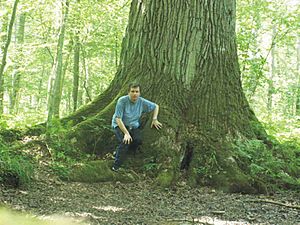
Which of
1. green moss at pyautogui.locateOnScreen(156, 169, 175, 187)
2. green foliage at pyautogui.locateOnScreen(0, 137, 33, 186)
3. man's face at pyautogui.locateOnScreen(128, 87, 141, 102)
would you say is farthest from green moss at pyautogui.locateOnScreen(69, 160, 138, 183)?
man's face at pyautogui.locateOnScreen(128, 87, 141, 102)

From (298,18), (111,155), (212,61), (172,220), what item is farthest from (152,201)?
(298,18)

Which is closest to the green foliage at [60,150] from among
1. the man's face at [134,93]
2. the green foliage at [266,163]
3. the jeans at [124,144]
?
the jeans at [124,144]

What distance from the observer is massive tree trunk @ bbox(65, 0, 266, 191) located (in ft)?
20.6

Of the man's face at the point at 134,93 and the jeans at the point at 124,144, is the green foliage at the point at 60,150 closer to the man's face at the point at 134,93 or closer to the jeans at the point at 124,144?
the jeans at the point at 124,144

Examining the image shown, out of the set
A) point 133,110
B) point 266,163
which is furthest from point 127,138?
point 266,163

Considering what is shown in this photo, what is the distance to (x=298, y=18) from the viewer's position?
471 inches

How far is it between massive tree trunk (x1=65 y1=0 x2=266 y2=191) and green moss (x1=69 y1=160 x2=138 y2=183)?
0.46m

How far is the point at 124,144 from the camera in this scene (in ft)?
19.7

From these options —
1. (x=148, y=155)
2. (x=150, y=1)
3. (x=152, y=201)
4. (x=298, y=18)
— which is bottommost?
(x=152, y=201)

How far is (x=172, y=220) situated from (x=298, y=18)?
32.9 feet

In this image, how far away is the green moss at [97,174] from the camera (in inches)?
223

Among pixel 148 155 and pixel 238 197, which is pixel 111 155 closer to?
pixel 148 155

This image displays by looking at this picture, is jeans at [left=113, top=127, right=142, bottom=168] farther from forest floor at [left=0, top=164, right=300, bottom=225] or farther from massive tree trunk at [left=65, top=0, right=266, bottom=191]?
forest floor at [left=0, top=164, right=300, bottom=225]

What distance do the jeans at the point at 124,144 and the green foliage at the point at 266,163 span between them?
1.62 metres
